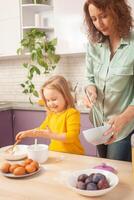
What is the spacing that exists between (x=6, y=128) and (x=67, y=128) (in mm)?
1456

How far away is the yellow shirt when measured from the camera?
1.77 metres

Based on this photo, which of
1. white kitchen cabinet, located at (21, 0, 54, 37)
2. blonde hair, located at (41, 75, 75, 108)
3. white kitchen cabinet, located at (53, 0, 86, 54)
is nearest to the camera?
blonde hair, located at (41, 75, 75, 108)

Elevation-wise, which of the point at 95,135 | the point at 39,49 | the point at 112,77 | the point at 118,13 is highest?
the point at 118,13

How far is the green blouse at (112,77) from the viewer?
1511 millimetres

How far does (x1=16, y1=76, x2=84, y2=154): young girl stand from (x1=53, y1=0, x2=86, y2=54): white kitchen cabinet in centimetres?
92

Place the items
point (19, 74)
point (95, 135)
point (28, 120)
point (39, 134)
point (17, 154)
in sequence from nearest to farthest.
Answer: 1. point (95, 135)
2. point (17, 154)
3. point (39, 134)
4. point (28, 120)
5. point (19, 74)

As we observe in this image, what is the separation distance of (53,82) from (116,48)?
0.49 m

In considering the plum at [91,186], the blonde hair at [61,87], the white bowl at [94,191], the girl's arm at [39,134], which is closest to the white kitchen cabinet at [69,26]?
the blonde hair at [61,87]

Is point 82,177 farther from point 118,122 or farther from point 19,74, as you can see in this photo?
point 19,74

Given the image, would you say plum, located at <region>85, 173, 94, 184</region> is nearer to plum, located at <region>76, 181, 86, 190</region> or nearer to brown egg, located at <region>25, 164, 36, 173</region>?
plum, located at <region>76, 181, 86, 190</region>

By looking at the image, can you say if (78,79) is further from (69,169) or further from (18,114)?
(69,169)

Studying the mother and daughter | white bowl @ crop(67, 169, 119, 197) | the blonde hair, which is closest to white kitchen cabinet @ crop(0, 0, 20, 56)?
the blonde hair

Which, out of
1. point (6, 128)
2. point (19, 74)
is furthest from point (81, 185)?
point (19, 74)

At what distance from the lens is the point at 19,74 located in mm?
3559
